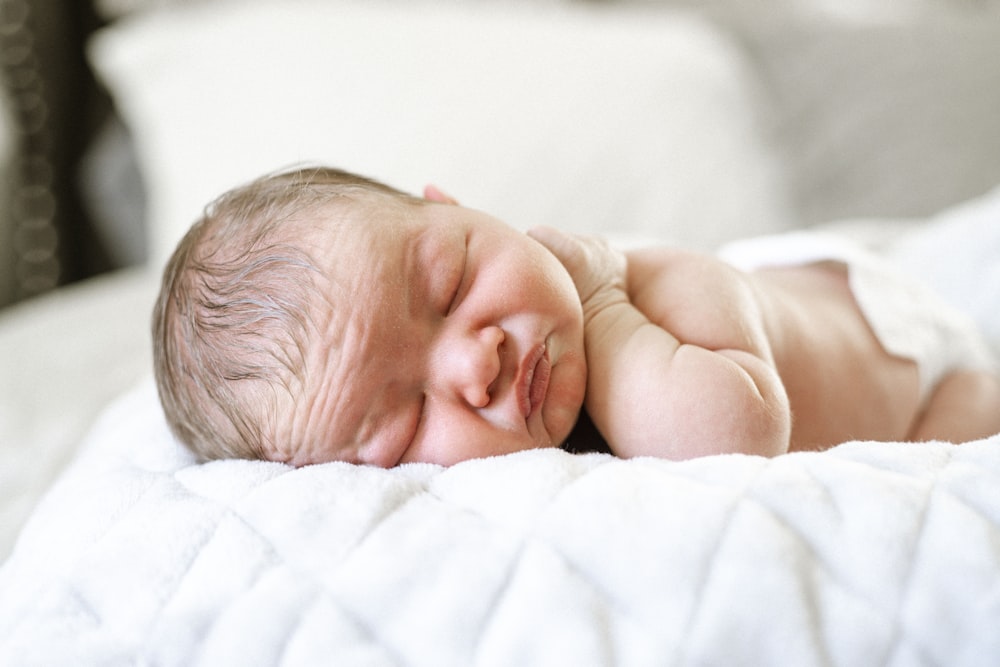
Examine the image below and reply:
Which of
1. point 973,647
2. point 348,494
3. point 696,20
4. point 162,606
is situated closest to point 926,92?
point 696,20

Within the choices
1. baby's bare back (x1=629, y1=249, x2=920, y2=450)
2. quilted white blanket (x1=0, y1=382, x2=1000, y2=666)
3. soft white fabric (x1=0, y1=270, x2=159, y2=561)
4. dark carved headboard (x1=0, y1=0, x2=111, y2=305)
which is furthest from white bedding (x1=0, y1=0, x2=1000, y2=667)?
dark carved headboard (x1=0, y1=0, x2=111, y2=305)

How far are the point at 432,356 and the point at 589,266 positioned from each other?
8.4 inches

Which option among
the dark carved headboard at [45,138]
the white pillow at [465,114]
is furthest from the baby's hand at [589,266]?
the dark carved headboard at [45,138]

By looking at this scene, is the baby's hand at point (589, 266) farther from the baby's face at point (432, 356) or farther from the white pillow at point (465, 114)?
the white pillow at point (465, 114)

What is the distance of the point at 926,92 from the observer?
5.45 ft

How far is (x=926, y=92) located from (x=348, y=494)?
157 cm

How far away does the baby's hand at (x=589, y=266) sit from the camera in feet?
2.66

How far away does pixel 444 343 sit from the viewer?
70 centimetres

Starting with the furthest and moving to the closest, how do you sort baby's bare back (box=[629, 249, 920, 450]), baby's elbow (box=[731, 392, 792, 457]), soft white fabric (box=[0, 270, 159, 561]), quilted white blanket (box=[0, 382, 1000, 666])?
soft white fabric (box=[0, 270, 159, 561])
baby's bare back (box=[629, 249, 920, 450])
baby's elbow (box=[731, 392, 792, 457])
quilted white blanket (box=[0, 382, 1000, 666])

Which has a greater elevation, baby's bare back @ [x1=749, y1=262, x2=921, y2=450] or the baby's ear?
the baby's ear

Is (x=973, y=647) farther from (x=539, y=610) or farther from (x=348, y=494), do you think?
(x=348, y=494)

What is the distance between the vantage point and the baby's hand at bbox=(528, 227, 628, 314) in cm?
81

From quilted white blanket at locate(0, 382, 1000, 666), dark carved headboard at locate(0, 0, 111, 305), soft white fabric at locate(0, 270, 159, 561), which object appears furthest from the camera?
dark carved headboard at locate(0, 0, 111, 305)

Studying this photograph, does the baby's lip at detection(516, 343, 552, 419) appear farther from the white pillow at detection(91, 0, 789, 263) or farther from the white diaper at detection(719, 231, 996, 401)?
the white pillow at detection(91, 0, 789, 263)
